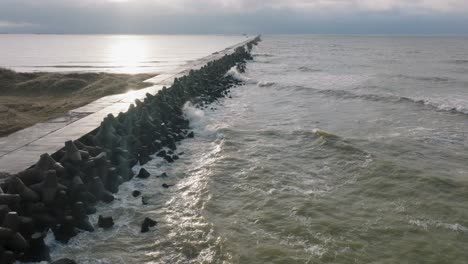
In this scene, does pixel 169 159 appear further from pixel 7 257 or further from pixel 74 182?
pixel 7 257

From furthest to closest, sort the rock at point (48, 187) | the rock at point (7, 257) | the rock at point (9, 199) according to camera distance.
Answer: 1. the rock at point (48, 187)
2. the rock at point (9, 199)
3. the rock at point (7, 257)

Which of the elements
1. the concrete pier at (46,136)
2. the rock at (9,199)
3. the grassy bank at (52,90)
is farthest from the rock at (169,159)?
the grassy bank at (52,90)

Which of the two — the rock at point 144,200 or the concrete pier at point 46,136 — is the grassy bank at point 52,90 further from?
the rock at point 144,200

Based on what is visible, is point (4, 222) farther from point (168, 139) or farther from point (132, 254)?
point (168, 139)

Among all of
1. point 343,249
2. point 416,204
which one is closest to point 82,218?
point 343,249

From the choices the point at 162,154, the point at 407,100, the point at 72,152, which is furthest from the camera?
the point at 407,100

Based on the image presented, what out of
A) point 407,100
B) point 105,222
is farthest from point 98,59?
point 105,222
